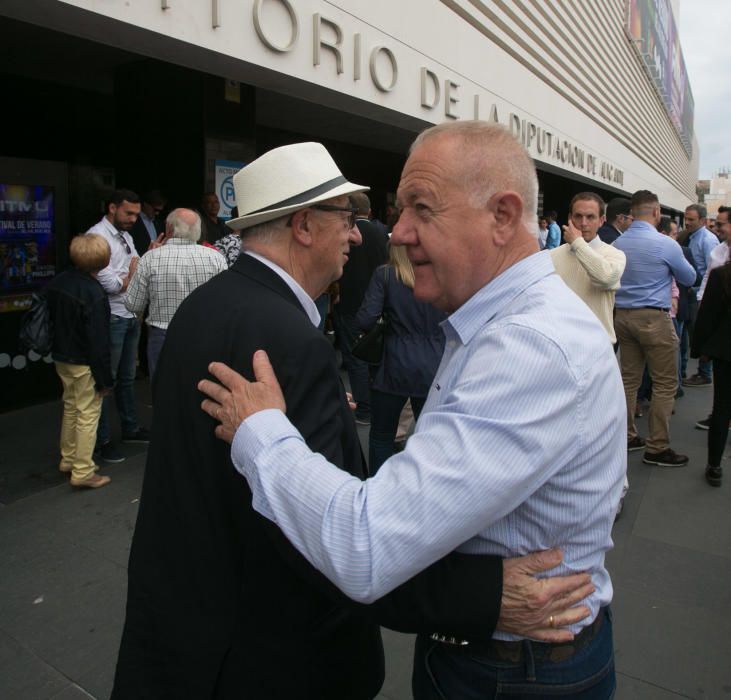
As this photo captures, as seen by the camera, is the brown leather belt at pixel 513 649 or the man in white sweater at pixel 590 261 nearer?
the brown leather belt at pixel 513 649

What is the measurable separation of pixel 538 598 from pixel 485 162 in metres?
0.80

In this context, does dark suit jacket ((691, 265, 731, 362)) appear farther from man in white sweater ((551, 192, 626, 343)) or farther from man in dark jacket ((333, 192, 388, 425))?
man in dark jacket ((333, 192, 388, 425))

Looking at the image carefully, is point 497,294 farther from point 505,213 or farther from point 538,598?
point 538,598

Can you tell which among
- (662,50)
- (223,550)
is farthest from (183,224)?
(662,50)

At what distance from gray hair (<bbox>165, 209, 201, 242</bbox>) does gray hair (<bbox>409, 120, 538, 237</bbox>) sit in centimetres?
379

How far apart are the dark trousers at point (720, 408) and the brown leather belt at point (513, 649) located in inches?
150

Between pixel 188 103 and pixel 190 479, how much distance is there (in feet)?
20.5

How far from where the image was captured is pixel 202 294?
1.45m

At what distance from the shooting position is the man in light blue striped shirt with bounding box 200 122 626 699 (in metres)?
0.97

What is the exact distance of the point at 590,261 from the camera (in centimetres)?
383

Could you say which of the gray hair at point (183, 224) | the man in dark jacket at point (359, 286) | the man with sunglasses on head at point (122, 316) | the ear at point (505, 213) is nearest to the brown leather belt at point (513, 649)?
the ear at point (505, 213)

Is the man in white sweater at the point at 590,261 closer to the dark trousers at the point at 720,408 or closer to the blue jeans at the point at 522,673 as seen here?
the dark trousers at the point at 720,408

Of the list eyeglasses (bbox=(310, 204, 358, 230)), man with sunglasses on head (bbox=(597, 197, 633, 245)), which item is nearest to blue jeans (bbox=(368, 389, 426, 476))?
eyeglasses (bbox=(310, 204, 358, 230))

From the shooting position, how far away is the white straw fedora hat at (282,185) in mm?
1597
